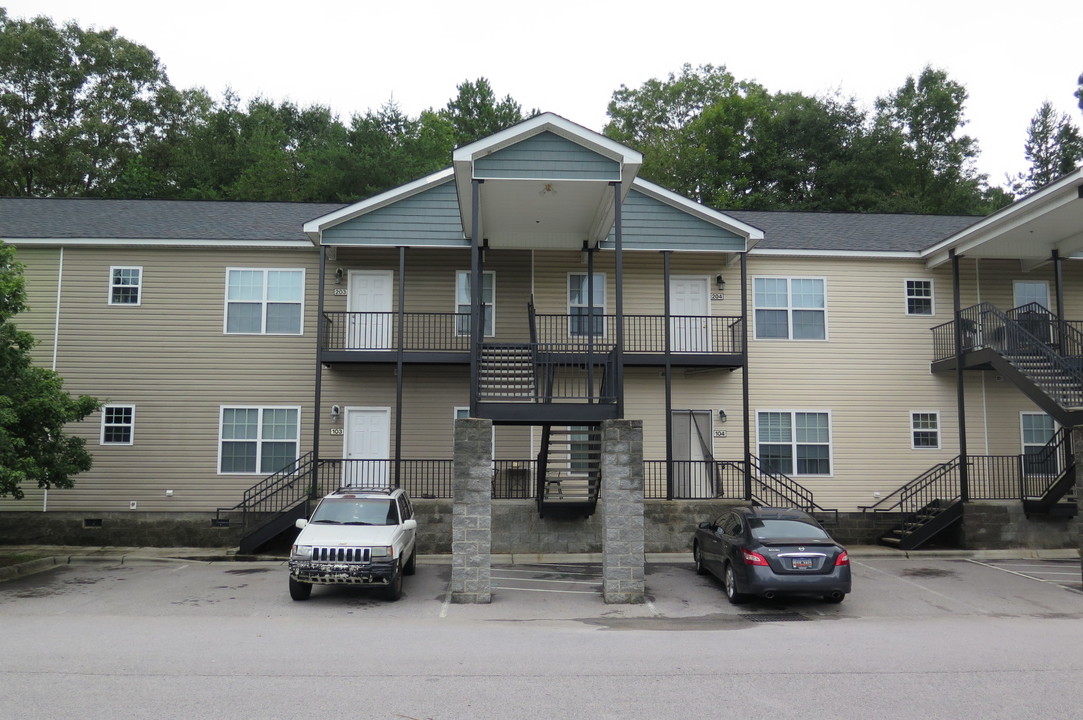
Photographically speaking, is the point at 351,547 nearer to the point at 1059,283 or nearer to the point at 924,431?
the point at 924,431

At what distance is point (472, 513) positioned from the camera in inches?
503

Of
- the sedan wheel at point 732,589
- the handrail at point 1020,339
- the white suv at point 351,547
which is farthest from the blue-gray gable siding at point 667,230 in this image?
the white suv at point 351,547

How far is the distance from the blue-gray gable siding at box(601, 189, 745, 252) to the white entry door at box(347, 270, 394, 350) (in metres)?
5.56

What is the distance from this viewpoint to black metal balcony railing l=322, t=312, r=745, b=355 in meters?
19.6

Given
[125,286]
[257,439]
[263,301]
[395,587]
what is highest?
[125,286]

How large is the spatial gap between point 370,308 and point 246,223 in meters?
4.47

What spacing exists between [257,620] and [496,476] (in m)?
8.43

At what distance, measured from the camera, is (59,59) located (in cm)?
4284

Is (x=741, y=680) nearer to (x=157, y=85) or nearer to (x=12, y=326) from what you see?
(x=12, y=326)

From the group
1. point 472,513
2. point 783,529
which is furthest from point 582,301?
point 783,529

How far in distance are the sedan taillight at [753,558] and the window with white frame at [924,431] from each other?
1055 cm

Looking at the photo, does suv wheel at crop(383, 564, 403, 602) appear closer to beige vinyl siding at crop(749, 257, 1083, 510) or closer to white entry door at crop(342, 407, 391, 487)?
white entry door at crop(342, 407, 391, 487)

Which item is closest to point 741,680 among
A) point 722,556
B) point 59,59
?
point 722,556

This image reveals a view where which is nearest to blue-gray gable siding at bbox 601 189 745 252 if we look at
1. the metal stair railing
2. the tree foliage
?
the metal stair railing
